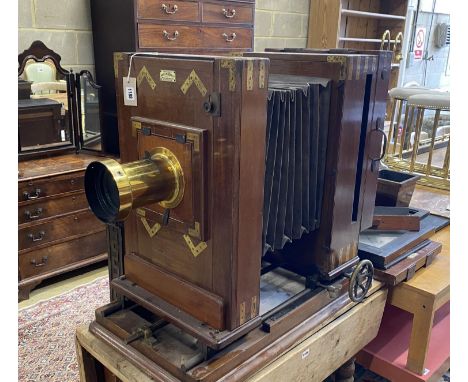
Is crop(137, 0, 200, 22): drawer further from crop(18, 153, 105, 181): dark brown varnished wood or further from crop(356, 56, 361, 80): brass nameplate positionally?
crop(356, 56, 361, 80): brass nameplate

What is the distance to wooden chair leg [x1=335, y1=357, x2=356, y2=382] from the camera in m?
1.24

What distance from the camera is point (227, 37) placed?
8.64 ft

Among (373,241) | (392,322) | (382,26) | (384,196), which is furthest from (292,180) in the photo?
(382,26)

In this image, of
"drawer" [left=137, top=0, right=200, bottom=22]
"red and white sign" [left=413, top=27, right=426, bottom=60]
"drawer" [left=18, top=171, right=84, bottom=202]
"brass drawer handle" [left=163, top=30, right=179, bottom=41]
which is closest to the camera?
"drawer" [left=18, top=171, right=84, bottom=202]

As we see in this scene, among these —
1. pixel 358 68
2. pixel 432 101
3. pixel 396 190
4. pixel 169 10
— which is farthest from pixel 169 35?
pixel 358 68

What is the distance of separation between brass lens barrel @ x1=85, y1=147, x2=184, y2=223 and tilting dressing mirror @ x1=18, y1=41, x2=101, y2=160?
5.16ft

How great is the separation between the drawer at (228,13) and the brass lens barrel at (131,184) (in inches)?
73.2

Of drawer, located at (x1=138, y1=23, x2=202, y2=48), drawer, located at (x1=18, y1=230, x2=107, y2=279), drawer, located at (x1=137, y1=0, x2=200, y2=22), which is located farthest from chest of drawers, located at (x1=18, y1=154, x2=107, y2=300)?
drawer, located at (x1=137, y1=0, x2=200, y2=22)

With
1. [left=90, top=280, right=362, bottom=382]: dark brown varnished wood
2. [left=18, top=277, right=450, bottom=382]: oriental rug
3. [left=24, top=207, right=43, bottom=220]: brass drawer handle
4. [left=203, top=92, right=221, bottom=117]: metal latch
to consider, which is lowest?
[left=18, top=277, right=450, bottom=382]: oriental rug

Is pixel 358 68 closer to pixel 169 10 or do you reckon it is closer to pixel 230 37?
pixel 169 10

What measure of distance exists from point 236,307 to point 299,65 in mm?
542

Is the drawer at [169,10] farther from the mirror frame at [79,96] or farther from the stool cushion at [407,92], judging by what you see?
the stool cushion at [407,92]

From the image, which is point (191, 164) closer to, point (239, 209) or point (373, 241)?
point (239, 209)

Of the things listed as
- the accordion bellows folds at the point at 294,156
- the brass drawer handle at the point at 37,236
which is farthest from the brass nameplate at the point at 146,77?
the brass drawer handle at the point at 37,236
